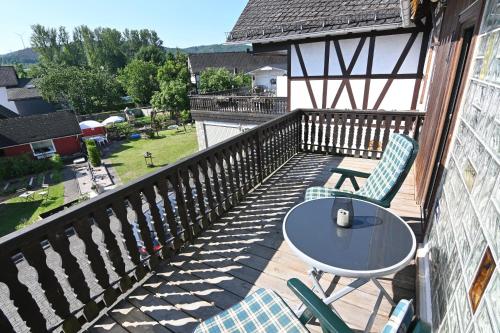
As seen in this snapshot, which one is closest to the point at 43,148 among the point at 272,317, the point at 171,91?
the point at 171,91

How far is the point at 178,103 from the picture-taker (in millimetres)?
28562

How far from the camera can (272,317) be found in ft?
4.78

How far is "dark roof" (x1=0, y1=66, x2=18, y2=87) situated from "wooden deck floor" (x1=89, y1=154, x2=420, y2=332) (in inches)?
1957

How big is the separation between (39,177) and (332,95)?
22.7 metres

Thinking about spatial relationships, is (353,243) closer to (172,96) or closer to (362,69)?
(362,69)

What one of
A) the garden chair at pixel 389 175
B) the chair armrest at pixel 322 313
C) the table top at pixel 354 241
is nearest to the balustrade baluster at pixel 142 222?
the table top at pixel 354 241

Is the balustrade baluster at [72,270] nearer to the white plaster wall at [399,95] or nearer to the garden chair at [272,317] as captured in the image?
the garden chair at [272,317]

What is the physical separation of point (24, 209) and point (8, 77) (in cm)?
3584

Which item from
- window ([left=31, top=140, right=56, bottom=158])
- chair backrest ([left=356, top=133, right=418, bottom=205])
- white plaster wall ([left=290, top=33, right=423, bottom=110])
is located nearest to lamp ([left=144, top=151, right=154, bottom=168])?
window ([left=31, top=140, right=56, bottom=158])

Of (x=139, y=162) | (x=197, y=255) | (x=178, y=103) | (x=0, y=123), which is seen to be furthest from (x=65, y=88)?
(x=197, y=255)

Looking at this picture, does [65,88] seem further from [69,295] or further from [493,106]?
[493,106]

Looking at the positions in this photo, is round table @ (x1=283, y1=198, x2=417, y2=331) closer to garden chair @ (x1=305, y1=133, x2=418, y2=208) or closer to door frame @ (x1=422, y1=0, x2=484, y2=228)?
garden chair @ (x1=305, y1=133, x2=418, y2=208)

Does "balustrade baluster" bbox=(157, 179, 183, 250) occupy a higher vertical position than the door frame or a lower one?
lower

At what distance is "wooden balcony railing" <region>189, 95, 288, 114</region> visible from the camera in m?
10.7
